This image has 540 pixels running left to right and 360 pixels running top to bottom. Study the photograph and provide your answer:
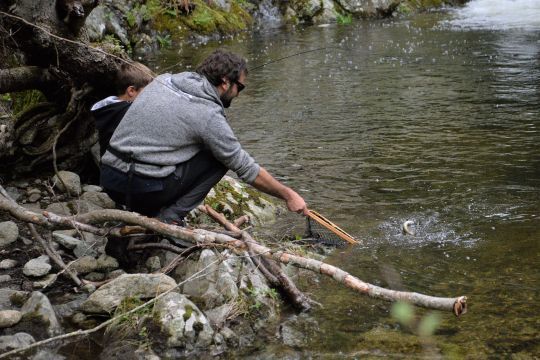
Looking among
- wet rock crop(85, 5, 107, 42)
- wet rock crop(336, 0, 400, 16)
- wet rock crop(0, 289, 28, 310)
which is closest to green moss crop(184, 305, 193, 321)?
wet rock crop(0, 289, 28, 310)

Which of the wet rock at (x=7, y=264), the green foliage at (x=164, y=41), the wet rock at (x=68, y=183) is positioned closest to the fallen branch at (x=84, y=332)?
the wet rock at (x=7, y=264)

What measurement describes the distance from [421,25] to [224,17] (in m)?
6.34

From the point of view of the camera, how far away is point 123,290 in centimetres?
435

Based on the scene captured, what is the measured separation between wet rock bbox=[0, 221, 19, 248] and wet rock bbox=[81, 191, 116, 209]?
36.2 inches

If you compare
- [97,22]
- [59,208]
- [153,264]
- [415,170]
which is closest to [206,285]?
[153,264]

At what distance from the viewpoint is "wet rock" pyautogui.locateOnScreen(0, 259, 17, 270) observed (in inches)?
193

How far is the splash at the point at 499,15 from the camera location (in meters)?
20.8

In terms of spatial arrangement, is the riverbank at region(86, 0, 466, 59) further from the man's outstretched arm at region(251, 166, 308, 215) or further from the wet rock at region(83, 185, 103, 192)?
the man's outstretched arm at region(251, 166, 308, 215)

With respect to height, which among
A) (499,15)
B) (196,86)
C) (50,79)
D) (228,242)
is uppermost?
(196,86)

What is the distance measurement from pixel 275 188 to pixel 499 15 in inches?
813

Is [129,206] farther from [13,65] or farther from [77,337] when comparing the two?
[13,65]

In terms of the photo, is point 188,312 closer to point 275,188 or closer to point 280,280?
point 280,280

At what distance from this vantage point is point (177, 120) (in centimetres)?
466

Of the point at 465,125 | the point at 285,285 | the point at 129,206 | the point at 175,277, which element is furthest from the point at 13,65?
the point at 465,125
